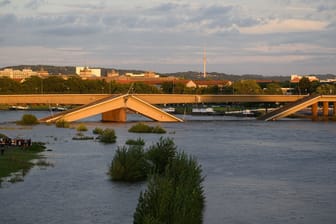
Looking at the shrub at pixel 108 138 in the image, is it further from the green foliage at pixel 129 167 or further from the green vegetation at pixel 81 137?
the green foliage at pixel 129 167

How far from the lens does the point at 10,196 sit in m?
25.0

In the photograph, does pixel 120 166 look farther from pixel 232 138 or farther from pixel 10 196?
pixel 232 138

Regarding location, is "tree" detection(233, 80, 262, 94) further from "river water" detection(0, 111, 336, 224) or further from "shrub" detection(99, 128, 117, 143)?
"shrub" detection(99, 128, 117, 143)

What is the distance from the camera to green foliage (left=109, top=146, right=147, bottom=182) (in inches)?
1150

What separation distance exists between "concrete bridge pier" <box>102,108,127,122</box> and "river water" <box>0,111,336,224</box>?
864 inches

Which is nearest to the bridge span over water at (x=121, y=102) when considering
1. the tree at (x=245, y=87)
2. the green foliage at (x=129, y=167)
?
the tree at (x=245, y=87)

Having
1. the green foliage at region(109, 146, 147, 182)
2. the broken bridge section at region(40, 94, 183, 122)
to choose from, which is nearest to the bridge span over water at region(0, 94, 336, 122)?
the broken bridge section at region(40, 94, 183, 122)

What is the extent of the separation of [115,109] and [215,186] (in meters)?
41.9

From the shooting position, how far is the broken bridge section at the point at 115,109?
65938 millimetres

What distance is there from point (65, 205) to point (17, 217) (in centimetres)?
231

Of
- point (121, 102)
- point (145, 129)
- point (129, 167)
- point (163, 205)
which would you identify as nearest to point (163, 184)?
point (163, 205)

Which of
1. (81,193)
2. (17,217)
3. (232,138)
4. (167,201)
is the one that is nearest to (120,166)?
(81,193)

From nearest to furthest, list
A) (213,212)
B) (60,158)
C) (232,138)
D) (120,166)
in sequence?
1. (213,212)
2. (120,166)
3. (60,158)
4. (232,138)

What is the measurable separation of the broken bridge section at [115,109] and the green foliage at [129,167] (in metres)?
35.9
